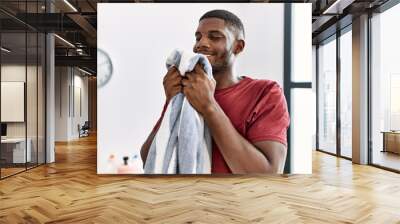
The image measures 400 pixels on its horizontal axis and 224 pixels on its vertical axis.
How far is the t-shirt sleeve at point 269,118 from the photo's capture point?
507 cm

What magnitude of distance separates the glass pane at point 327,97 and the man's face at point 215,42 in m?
4.96

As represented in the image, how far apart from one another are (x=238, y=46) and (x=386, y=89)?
133 inches

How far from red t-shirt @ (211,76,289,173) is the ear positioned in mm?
374

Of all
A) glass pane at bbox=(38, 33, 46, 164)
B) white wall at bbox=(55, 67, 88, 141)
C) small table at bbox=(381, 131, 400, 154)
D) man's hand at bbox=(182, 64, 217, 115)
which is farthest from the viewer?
white wall at bbox=(55, 67, 88, 141)

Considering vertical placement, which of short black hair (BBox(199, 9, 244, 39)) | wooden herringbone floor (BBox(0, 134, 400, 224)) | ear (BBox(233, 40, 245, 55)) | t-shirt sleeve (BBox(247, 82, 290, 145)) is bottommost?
wooden herringbone floor (BBox(0, 134, 400, 224))

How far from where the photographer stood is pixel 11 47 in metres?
6.28

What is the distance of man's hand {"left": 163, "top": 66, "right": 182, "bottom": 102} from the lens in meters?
5.24

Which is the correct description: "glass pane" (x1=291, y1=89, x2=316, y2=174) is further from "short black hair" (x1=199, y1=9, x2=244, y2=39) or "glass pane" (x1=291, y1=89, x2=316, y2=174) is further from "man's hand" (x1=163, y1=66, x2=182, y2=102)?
"man's hand" (x1=163, y1=66, x2=182, y2=102)

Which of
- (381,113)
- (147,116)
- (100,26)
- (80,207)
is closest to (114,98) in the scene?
(147,116)

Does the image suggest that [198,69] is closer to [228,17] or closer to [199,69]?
[199,69]

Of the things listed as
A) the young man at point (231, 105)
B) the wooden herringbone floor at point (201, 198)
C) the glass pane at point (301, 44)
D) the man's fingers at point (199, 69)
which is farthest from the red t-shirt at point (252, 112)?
the wooden herringbone floor at point (201, 198)

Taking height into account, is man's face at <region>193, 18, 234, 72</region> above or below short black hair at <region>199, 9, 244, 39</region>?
below

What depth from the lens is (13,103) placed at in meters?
6.51

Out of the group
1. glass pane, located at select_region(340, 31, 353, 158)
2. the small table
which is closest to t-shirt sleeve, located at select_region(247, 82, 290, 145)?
the small table
